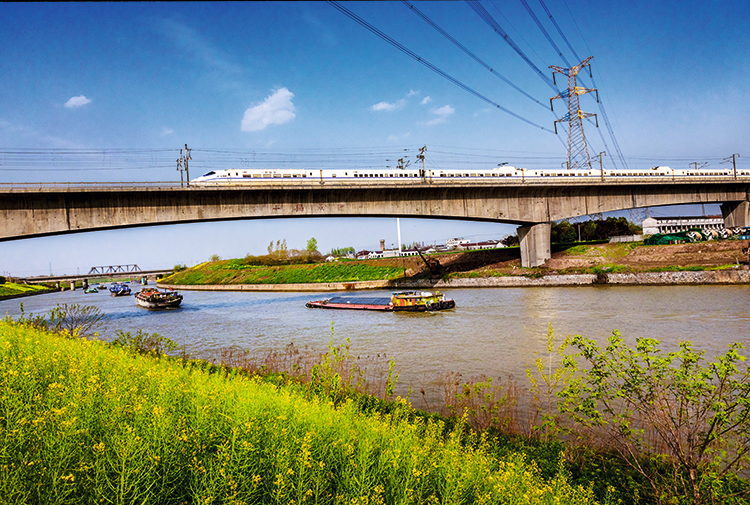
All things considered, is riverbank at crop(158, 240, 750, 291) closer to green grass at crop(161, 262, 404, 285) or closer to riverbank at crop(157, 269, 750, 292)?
riverbank at crop(157, 269, 750, 292)

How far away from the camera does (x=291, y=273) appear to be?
238 ft

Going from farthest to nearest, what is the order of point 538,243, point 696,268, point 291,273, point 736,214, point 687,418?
1. point 291,273
2. point 736,214
3. point 538,243
4. point 696,268
5. point 687,418

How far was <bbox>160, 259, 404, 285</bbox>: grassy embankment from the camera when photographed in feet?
208

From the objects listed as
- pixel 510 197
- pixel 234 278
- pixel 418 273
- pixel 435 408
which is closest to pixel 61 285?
pixel 234 278

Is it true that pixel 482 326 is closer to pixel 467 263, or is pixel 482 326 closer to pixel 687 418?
pixel 687 418

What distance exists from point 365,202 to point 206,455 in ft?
115

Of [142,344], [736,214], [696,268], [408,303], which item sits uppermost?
[736,214]

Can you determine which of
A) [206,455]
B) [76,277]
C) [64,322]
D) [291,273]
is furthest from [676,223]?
[76,277]

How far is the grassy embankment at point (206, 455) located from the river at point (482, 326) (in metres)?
7.73

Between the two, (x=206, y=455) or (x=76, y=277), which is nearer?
(x=206, y=455)

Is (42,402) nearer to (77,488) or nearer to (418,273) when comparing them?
(77,488)

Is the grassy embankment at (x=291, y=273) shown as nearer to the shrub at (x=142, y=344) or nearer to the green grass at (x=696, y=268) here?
the green grass at (x=696, y=268)

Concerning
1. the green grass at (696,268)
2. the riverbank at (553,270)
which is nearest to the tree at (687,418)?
the riverbank at (553,270)

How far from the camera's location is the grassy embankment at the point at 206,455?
131 inches
